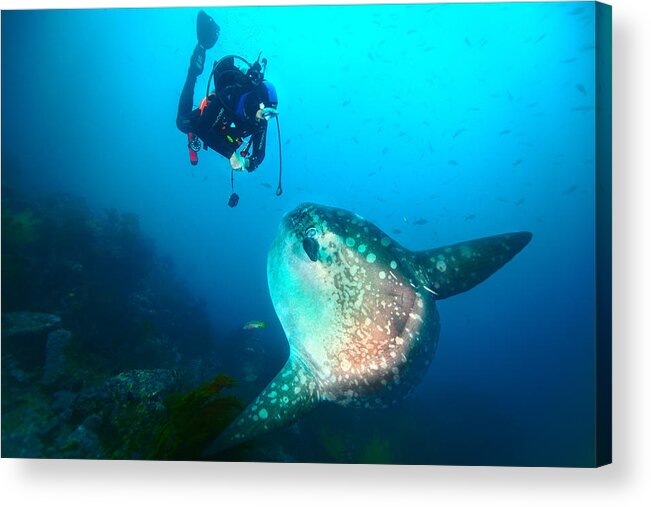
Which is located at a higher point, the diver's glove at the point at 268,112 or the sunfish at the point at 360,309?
the diver's glove at the point at 268,112

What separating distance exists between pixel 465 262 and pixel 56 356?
490 centimetres

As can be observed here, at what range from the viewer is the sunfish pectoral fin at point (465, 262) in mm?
3199

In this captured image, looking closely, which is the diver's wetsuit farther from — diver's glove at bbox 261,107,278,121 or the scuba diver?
diver's glove at bbox 261,107,278,121

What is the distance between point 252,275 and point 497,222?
42.2ft

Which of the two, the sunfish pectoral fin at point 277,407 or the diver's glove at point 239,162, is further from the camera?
the diver's glove at point 239,162

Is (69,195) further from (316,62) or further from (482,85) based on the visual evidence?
(482,85)

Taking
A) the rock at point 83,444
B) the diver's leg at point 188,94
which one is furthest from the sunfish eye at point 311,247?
the rock at point 83,444

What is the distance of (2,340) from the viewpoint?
4082 millimetres

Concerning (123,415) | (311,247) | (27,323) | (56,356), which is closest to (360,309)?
(311,247)

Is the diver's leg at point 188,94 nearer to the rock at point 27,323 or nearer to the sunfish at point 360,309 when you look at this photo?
the sunfish at point 360,309

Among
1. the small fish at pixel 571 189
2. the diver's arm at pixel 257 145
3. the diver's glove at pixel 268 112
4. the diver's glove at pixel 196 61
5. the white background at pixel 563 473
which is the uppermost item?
the diver's glove at pixel 196 61

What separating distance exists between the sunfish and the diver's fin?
2.76m

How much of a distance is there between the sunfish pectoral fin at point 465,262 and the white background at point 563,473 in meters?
1.40

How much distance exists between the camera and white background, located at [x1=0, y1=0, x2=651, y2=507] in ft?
11.6
